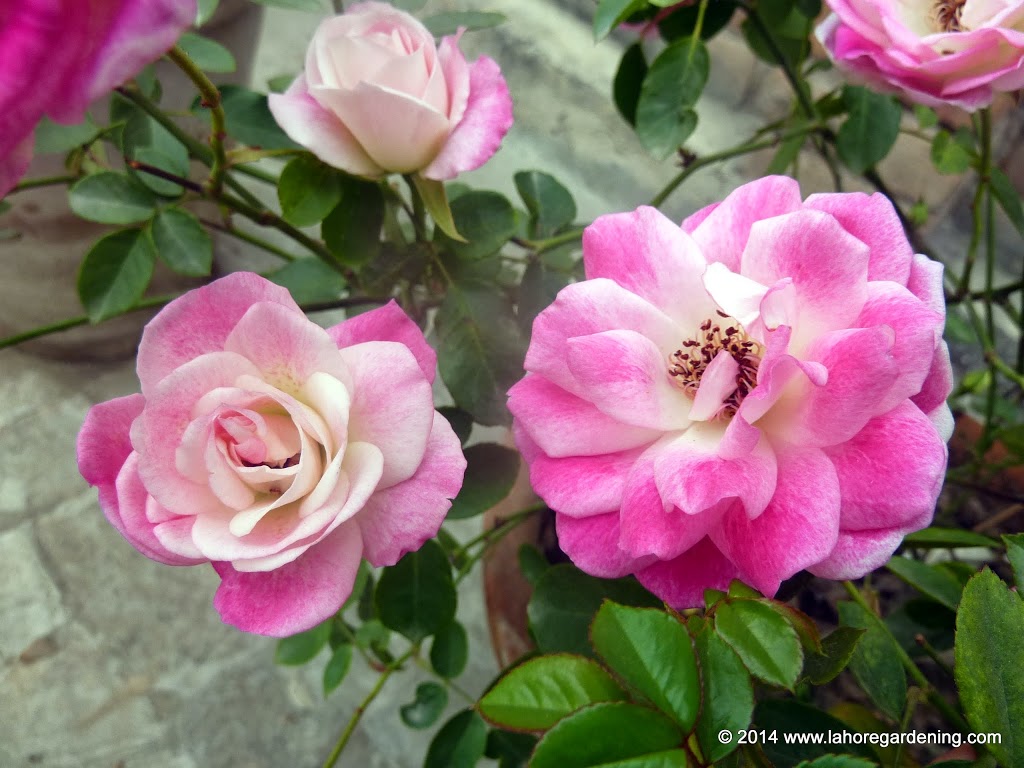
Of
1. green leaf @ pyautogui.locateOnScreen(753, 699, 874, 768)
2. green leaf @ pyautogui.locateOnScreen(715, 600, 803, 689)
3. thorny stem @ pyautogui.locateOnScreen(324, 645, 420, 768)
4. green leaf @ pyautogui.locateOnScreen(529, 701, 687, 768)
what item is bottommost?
thorny stem @ pyautogui.locateOnScreen(324, 645, 420, 768)

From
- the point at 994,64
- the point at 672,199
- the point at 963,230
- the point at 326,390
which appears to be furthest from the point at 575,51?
the point at 326,390

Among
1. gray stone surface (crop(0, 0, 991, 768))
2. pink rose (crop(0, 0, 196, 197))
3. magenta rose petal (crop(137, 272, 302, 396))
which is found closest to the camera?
pink rose (crop(0, 0, 196, 197))

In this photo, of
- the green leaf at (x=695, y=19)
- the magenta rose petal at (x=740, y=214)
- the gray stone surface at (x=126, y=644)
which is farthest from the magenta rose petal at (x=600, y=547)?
the gray stone surface at (x=126, y=644)

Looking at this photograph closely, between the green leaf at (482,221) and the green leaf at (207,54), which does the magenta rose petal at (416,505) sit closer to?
the green leaf at (482,221)

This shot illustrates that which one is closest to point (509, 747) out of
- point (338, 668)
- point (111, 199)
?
point (338, 668)

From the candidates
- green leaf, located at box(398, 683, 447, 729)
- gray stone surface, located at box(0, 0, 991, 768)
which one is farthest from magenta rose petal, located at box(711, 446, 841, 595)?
gray stone surface, located at box(0, 0, 991, 768)

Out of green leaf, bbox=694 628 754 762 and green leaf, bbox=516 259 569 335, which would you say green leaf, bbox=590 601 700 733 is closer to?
green leaf, bbox=694 628 754 762

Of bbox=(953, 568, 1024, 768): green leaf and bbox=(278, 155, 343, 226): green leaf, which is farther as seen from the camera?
bbox=(278, 155, 343, 226): green leaf
